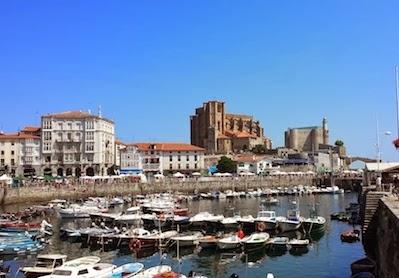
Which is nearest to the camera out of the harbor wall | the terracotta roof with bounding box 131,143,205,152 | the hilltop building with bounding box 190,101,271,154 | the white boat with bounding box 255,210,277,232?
the harbor wall

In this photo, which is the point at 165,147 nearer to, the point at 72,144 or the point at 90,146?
the point at 90,146

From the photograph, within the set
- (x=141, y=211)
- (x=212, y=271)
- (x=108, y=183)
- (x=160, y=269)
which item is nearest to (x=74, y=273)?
(x=160, y=269)

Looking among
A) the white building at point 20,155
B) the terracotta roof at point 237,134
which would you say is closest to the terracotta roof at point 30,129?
the white building at point 20,155

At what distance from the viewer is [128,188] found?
323ft

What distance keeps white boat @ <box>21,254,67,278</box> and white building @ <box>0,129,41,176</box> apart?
8718cm

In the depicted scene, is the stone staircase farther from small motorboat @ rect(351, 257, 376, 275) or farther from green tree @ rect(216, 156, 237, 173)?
green tree @ rect(216, 156, 237, 173)

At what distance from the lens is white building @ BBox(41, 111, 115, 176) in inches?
4459

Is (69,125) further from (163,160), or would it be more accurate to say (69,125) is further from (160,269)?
(160,269)

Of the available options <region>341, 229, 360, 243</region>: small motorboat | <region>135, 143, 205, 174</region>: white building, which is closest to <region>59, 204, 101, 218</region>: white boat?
<region>341, 229, 360, 243</region>: small motorboat

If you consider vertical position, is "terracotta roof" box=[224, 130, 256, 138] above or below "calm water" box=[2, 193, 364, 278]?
above

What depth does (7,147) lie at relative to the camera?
11412cm

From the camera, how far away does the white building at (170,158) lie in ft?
435

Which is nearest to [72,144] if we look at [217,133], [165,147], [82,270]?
[165,147]

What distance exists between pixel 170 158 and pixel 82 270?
10798cm
